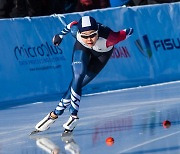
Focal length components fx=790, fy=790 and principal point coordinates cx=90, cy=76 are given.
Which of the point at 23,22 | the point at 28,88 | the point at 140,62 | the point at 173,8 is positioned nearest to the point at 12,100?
the point at 28,88

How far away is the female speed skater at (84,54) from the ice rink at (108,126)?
0.78 feet

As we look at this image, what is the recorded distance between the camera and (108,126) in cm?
938

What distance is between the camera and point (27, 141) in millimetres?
8594

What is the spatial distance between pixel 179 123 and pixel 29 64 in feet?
11.5

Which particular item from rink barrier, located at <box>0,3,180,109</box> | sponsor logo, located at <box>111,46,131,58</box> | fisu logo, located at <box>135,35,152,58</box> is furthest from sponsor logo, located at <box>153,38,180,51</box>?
sponsor logo, located at <box>111,46,131,58</box>

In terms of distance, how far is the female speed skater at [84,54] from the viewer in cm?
871

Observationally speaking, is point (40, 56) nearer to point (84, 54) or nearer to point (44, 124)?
point (44, 124)

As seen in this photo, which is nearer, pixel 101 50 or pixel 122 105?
pixel 101 50

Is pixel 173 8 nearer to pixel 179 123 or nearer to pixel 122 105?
pixel 122 105

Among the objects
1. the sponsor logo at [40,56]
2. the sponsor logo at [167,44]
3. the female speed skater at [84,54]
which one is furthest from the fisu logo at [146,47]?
the female speed skater at [84,54]

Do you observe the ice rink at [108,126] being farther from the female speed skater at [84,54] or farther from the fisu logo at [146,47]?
the fisu logo at [146,47]

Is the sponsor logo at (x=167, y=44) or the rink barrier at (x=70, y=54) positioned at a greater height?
the rink barrier at (x=70, y=54)

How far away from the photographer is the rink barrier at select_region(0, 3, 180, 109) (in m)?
11.9

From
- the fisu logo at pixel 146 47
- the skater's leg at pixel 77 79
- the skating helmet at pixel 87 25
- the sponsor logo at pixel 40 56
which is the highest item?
the skating helmet at pixel 87 25
